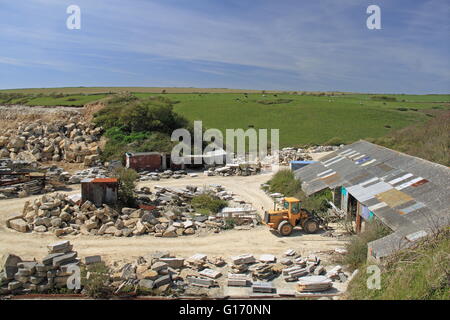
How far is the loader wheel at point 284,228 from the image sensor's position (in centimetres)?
1603

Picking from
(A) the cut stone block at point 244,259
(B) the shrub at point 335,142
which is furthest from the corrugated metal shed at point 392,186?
(B) the shrub at point 335,142

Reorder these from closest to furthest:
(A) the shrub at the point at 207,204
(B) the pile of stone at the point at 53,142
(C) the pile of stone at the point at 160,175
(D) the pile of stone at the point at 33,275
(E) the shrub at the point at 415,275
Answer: (E) the shrub at the point at 415,275, (D) the pile of stone at the point at 33,275, (A) the shrub at the point at 207,204, (C) the pile of stone at the point at 160,175, (B) the pile of stone at the point at 53,142

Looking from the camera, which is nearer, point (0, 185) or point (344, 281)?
point (344, 281)

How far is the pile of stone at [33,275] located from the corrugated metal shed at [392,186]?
9.36 m

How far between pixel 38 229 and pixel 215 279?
9163 millimetres

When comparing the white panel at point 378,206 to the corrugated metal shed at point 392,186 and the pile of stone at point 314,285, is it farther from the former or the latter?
the pile of stone at point 314,285

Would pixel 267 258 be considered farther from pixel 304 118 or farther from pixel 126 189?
pixel 304 118

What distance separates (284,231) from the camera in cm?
1609

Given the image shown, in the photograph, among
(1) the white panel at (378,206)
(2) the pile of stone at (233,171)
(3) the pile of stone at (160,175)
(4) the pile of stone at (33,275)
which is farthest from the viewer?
(2) the pile of stone at (233,171)

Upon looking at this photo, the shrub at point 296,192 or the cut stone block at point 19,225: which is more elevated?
the shrub at point 296,192

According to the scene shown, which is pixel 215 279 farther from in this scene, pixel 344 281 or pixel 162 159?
pixel 162 159

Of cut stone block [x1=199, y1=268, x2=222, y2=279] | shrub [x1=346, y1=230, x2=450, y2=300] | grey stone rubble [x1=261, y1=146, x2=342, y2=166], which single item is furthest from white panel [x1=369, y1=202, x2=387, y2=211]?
grey stone rubble [x1=261, y1=146, x2=342, y2=166]

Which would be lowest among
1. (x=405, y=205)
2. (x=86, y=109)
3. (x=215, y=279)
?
(x=215, y=279)
